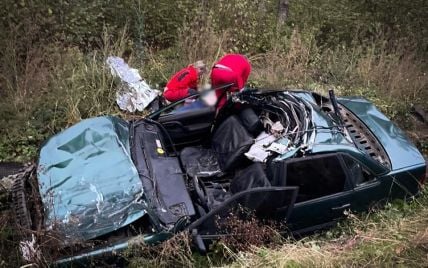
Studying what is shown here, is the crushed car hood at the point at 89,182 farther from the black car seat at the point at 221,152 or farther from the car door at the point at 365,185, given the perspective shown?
the car door at the point at 365,185

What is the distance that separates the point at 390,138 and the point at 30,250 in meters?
4.36

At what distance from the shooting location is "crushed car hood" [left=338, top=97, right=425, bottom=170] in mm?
6000

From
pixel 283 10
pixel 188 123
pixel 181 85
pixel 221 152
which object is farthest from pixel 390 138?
pixel 283 10

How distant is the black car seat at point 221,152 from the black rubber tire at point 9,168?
2.26 meters

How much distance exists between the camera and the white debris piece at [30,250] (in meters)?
4.68

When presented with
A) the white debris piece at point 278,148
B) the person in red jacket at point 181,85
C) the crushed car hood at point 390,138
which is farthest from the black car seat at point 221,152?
the crushed car hood at point 390,138

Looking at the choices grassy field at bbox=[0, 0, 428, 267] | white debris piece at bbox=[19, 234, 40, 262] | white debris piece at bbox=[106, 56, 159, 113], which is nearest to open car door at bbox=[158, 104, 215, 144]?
white debris piece at bbox=[106, 56, 159, 113]

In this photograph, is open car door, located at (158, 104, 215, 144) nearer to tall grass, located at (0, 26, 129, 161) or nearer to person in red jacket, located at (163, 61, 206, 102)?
person in red jacket, located at (163, 61, 206, 102)

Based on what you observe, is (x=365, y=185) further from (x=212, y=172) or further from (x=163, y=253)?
(x=163, y=253)

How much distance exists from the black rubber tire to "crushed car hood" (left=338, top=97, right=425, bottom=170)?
4.55 meters

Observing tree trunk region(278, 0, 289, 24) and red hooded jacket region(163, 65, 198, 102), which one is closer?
red hooded jacket region(163, 65, 198, 102)

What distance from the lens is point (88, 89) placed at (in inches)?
321

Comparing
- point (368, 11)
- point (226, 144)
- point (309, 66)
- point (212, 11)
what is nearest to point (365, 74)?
point (309, 66)

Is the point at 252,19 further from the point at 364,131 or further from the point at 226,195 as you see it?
the point at 226,195
